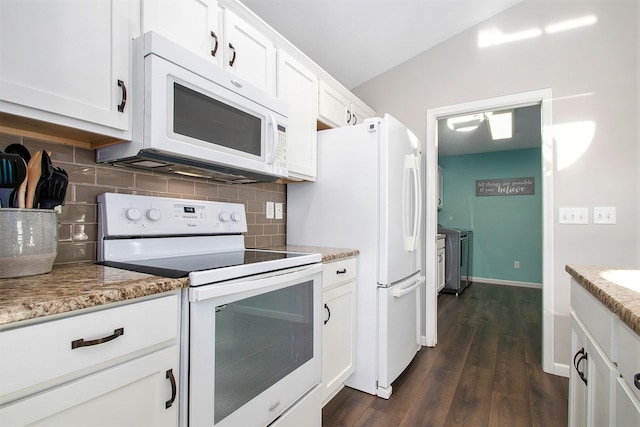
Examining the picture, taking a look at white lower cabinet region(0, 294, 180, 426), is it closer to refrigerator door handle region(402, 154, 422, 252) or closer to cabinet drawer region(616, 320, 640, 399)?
cabinet drawer region(616, 320, 640, 399)

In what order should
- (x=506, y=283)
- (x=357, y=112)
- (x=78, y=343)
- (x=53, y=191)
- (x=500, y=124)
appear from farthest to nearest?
(x=506, y=283)
(x=500, y=124)
(x=357, y=112)
(x=53, y=191)
(x=78, y=343)

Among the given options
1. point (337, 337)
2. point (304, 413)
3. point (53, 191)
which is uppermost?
point (53, 191)

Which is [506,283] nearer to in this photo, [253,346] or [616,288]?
[616,288]

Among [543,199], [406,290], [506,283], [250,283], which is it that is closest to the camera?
[250,283]

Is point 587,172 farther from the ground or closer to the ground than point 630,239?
farther from the ground

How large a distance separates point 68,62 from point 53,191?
1.35 ft

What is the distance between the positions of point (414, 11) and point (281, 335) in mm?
2477

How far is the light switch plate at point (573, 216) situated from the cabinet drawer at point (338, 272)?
159 cm

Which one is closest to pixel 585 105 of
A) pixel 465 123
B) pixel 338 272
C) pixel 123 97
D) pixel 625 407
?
pixel 465 123

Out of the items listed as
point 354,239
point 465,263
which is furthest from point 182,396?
point 465,263

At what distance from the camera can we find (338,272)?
1.85 metres

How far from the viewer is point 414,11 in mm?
2455

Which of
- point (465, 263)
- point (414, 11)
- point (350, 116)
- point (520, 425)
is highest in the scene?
point (414, 11)

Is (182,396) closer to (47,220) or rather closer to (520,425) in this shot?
(47,220)
